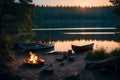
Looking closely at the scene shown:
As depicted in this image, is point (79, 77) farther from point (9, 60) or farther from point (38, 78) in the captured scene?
point (9, 60)

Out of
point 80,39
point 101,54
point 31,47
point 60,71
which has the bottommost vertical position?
point 80,39

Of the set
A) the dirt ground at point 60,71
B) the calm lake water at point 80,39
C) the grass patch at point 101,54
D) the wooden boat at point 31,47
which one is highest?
the grass patch at point 101,54

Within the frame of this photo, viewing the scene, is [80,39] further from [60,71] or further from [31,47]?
[60,71]

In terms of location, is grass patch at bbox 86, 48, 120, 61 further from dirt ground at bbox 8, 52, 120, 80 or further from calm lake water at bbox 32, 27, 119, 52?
calm lake water at bbox 32, 27, 119, 52

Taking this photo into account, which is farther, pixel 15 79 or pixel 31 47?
pixel 31 47

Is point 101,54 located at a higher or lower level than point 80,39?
higher

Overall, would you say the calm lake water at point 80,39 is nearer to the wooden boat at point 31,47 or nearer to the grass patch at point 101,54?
the grass patch at point 101,54

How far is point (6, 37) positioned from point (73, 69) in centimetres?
876

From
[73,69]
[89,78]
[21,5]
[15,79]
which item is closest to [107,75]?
[89,78]

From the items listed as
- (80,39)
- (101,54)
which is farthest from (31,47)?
(80,39)

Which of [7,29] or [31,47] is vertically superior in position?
[7,29]

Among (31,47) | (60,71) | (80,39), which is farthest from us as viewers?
(80,39)

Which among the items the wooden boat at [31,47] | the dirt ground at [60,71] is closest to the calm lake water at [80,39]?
the wooden boat at [31,47]

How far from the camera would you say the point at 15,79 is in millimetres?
24266
